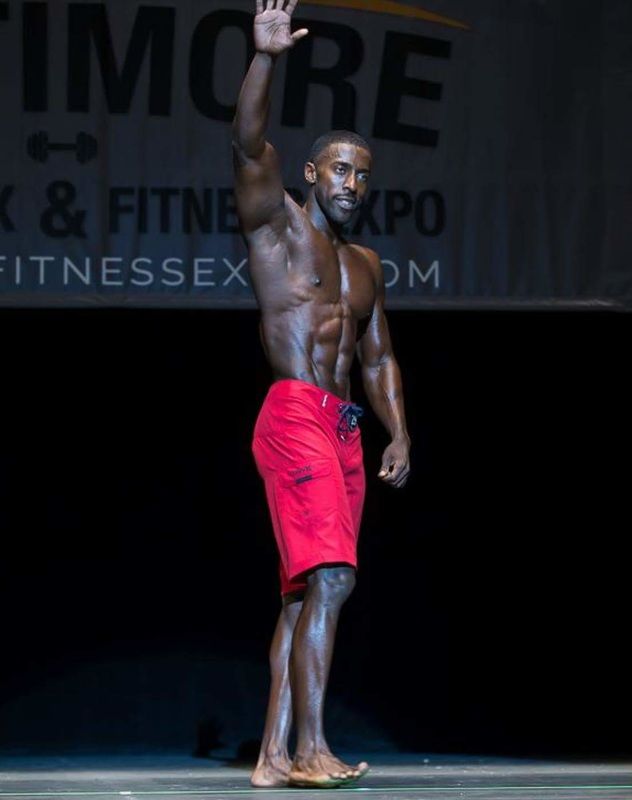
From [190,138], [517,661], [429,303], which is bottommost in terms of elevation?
[517,661]

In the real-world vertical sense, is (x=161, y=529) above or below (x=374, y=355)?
below

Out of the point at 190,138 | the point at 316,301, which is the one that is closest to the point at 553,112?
the point at 190,138

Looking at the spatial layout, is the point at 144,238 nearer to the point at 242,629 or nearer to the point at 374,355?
the point at 374,355

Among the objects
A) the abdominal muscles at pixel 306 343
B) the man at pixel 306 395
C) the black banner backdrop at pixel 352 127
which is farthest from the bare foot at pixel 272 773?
the black banner backdrop at pixel 352 127

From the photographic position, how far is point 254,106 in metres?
5.80

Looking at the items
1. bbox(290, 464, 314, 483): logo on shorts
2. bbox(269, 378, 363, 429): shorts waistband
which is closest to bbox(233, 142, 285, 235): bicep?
bbox(269, 378, 363, 429): shorts waistband

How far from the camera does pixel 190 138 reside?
302 inches

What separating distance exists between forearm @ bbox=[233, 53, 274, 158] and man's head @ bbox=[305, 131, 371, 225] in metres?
0.36

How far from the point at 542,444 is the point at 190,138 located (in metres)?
2.28

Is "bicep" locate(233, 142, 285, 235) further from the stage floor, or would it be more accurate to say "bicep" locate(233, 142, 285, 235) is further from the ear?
the stage floor

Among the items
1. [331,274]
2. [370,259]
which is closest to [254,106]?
[331,274]

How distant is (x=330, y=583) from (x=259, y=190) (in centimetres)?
115

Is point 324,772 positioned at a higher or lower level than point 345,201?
lower

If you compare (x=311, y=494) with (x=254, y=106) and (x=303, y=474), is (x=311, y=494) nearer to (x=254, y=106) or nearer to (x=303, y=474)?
(x=303, y=474)
